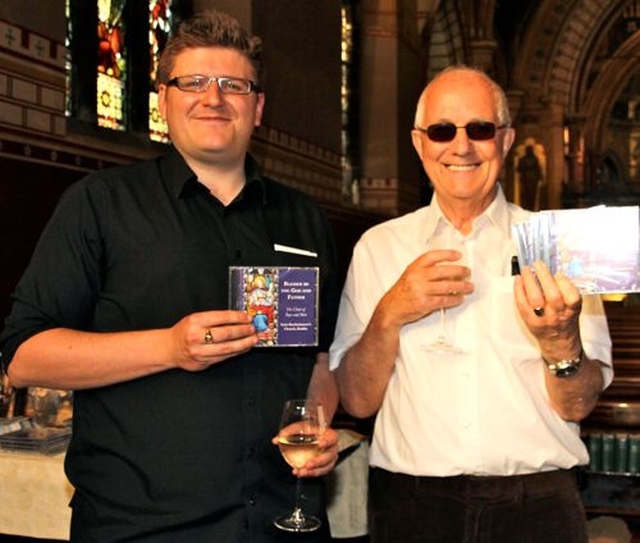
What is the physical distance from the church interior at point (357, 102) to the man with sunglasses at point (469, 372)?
205cm

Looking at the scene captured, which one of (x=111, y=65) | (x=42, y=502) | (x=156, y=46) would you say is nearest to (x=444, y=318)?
(x=42, y=502)

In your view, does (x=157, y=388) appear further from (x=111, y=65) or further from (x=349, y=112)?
(x=349, y=112)

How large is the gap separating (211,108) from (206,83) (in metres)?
0.06

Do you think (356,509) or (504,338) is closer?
(504,338)

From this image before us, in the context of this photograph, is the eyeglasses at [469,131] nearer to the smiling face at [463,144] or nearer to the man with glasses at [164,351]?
the smiling face at [463,144]

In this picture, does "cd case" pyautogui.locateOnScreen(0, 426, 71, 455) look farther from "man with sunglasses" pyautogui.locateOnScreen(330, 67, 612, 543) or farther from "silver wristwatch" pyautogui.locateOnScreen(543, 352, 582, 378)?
"silver wristwatch" pyautogui.locateOnScreen(543, 352, 582, 378)

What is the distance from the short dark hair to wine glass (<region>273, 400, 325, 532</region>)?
710 mm

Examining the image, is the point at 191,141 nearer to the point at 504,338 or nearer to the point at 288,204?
the point at 288,204

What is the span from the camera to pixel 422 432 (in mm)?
2330

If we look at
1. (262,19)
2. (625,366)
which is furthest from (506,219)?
(262,19)

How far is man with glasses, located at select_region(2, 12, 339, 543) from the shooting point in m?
2.12

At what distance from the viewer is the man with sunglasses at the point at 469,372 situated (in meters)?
2.26

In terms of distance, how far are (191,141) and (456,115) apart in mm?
606

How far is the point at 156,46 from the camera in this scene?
8555 millimetres
